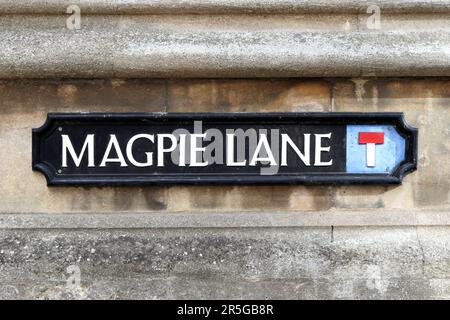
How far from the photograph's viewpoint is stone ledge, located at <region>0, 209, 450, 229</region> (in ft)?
12.1

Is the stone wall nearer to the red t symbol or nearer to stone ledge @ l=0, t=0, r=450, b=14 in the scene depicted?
stone ledge @ l=0, t=0, r=450, b=14

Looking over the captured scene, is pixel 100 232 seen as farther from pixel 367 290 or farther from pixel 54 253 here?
pixel 367 290

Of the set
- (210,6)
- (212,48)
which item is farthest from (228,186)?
(210,6)

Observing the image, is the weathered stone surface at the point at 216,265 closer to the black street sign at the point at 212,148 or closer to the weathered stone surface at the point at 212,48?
the black street sign at the point at 212,148

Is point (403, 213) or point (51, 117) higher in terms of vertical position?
point (51, 117)

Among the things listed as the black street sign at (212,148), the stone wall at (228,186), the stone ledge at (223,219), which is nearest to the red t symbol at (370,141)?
the black street sign at (212,148)

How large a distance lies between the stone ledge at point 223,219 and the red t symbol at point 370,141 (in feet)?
1.08

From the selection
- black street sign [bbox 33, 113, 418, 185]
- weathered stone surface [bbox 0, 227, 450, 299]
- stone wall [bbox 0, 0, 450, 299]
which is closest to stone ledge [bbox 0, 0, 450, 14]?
stone wall [bbox 0, 0, 450, 299]

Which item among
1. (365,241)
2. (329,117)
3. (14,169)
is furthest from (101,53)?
(365,241)

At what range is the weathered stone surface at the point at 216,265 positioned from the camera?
3.62 meters

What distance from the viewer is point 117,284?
143 inches

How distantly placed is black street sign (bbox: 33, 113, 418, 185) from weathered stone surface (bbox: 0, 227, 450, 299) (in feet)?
1.19

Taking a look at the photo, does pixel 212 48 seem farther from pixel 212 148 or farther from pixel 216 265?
pixel 216 265

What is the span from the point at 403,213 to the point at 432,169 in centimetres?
34
